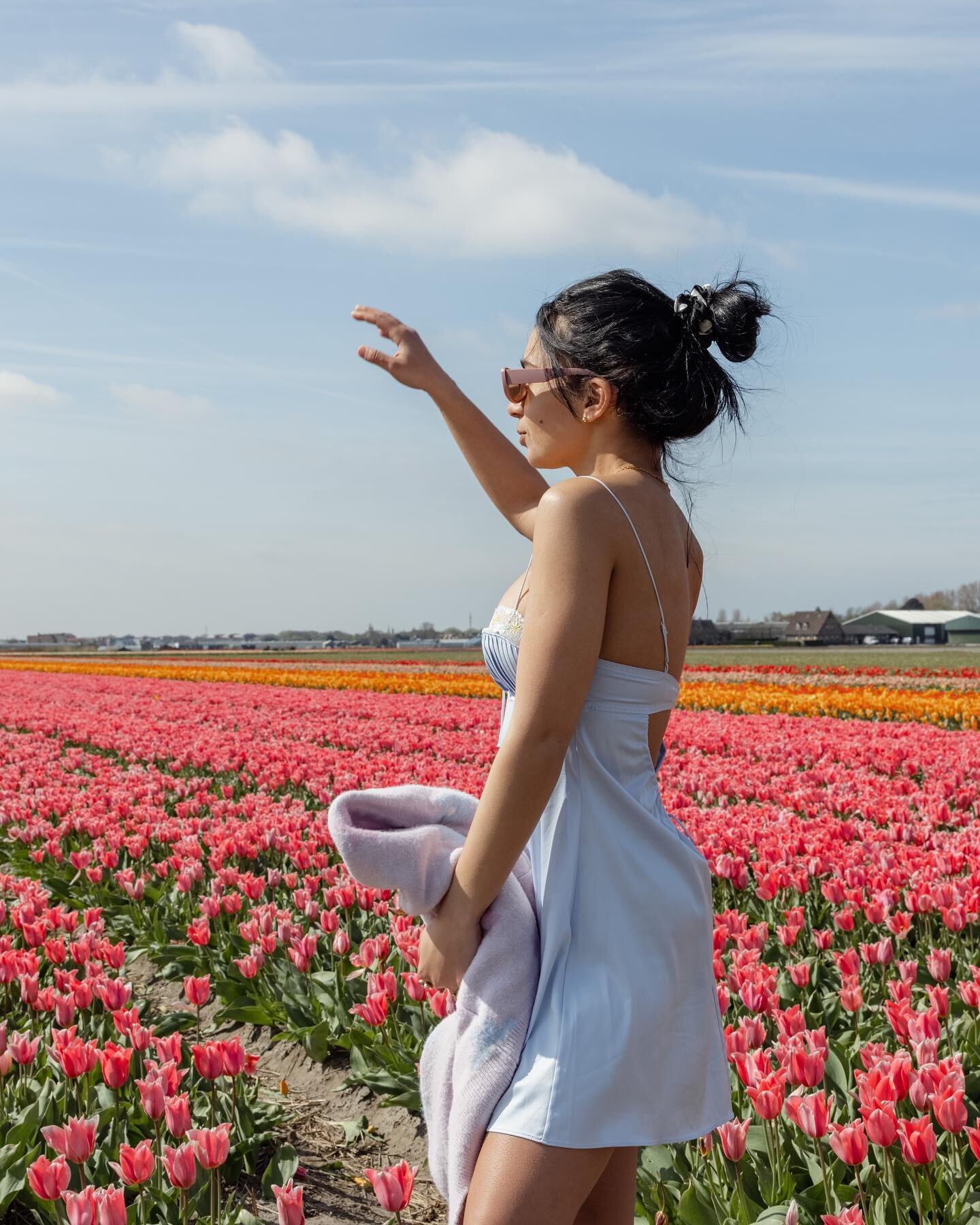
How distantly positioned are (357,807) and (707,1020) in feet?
2.28

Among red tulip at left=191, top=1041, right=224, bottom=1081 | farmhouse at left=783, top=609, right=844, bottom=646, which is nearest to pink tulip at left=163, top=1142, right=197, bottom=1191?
red tulip at left=191, top=1041, right=224, bottom=1081

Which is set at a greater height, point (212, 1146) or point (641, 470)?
point (641, 470)

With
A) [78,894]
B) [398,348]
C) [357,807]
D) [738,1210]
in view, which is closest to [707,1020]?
[357,807]

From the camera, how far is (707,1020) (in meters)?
1.82

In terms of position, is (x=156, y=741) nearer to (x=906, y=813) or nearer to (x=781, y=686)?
(x=906, y=813)

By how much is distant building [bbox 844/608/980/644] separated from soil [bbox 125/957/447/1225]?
9307 centimetres

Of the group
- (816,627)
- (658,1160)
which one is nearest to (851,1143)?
(658,1160)

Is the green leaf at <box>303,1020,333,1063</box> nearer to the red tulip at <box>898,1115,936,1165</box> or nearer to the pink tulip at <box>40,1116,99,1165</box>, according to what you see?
the pink tulip at <box>40,1116,99,1165</box>

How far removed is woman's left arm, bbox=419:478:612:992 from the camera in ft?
5.48

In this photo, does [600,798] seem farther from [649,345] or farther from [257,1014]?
[257,1014]

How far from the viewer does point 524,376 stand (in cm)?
205

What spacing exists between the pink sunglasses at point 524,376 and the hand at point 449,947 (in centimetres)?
98

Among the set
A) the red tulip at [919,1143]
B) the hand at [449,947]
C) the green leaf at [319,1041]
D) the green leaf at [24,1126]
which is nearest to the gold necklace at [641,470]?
the hand at [449,947]

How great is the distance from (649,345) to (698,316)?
16 centimetres
